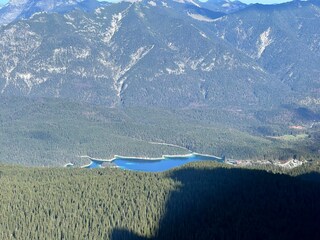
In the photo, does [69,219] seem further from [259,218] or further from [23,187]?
[259,218]

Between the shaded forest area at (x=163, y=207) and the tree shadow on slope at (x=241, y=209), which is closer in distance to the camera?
the tree shadow on slope at (x=241, y=209)

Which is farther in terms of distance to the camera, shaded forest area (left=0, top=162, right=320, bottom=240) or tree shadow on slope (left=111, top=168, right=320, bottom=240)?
shaded forest area (left=0, top=162, right=320, bottom=240)

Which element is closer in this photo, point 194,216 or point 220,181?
point 194,216

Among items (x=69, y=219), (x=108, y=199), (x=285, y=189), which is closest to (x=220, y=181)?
(x=285, y=189)

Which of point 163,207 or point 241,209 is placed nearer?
point 241,209

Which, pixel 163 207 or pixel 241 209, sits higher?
pixel 241 209
